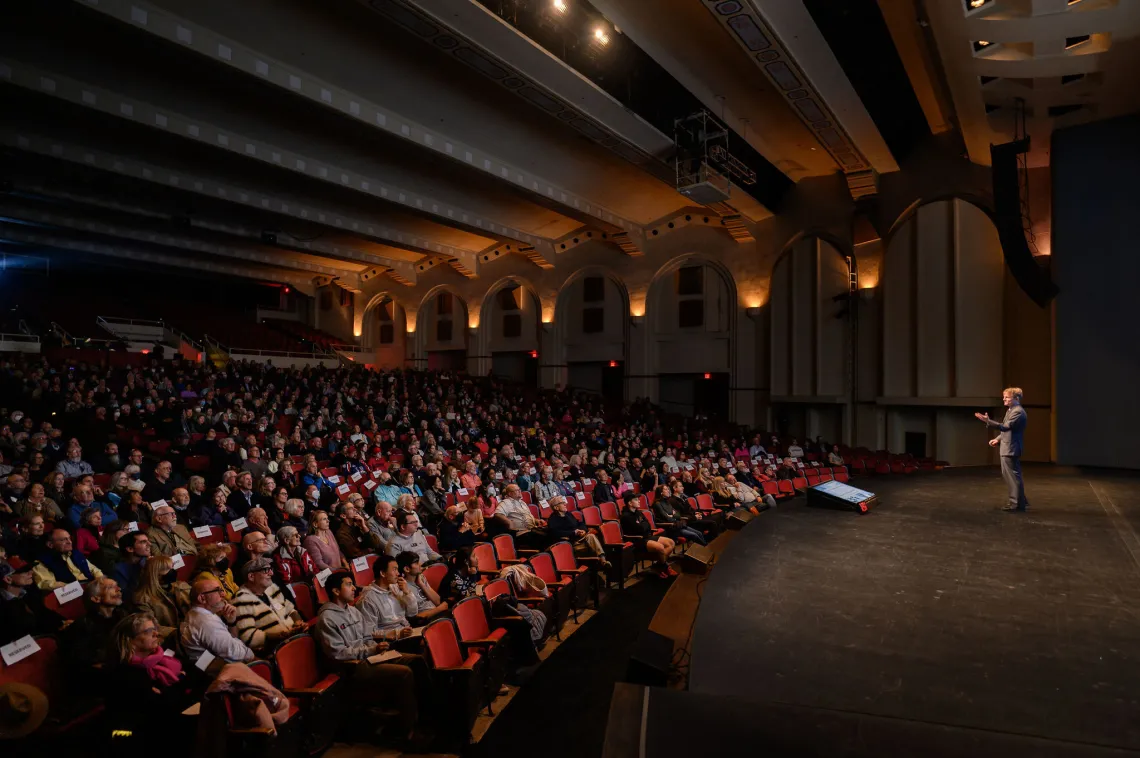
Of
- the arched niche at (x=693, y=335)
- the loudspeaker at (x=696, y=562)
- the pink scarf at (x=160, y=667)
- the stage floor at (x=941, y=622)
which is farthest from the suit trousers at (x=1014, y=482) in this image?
the arched niche at (x=693, y=335)

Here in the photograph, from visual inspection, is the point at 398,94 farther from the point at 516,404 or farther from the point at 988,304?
the point at 988,304

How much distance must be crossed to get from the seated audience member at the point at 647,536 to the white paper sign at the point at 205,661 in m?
3.80

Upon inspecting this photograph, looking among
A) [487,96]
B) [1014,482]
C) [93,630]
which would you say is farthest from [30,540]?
[487,96]

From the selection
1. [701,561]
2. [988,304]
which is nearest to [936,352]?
[988,304]

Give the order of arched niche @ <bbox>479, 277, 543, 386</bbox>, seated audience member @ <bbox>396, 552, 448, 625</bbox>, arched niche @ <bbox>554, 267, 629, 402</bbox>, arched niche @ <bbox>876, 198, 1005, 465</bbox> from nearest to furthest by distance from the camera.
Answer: seated audience member @ <bbox>396, 552, 448, 625</bbox> < arched niche @ <bbox>876, 198, 1005, 465</bbox> < arched niche @ <bbox>554, 267, 629, 402</bbox> < arched niche @ <bbox>479, 277, 543, 386</bbox>

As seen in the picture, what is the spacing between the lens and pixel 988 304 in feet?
36.9

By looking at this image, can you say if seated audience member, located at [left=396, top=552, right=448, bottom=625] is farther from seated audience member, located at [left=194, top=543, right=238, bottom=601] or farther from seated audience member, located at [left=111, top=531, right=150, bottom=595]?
seated audience member, located at [left=111, top=531, right=150, bottom=595]

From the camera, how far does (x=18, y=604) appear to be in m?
3.04

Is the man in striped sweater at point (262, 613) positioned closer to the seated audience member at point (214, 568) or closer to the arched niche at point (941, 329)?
the seated audience member at point (214, 568)

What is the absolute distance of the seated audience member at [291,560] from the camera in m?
4.16

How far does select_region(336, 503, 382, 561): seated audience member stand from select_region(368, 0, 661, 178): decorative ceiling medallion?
4.89m

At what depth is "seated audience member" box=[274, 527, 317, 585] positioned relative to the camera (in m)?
4.16

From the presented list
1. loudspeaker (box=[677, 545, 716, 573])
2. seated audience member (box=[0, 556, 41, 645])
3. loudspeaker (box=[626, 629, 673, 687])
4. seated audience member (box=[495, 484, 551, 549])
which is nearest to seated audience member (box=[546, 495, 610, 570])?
seated audience member (box=[495, 484, 551, 549])

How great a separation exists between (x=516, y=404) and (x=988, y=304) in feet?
30.5
